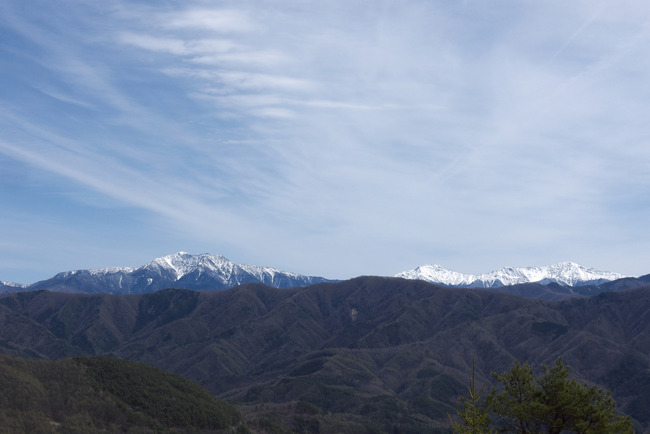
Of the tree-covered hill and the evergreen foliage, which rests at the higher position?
the evergreen foliage

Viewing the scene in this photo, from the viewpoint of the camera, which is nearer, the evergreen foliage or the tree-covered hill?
the evergreen foliage

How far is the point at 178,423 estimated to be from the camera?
395ft

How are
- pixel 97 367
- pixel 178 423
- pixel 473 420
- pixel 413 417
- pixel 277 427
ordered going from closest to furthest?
pixel 473 420 < pixel 178 423 < pixel 97 367 < pixel 277 427 < pixel 413 417

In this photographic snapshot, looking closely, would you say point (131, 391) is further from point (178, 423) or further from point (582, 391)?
point (582, 391)

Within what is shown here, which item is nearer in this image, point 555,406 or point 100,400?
point 555,406

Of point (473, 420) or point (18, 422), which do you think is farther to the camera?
point (18, 422)

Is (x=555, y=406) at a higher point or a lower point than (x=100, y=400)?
higher

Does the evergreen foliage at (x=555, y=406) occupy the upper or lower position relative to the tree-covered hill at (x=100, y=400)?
upper

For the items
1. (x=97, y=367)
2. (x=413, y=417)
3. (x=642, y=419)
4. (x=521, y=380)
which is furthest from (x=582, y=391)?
(x=642, y=419)

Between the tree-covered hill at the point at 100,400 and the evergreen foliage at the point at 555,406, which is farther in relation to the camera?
the tree-covered hill at the point at 100,400

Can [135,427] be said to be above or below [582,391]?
below

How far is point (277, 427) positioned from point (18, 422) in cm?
6500

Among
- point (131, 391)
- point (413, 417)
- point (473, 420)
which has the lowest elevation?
point (413, 417)

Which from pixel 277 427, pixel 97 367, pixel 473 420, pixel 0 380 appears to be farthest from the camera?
pixel 277 427
